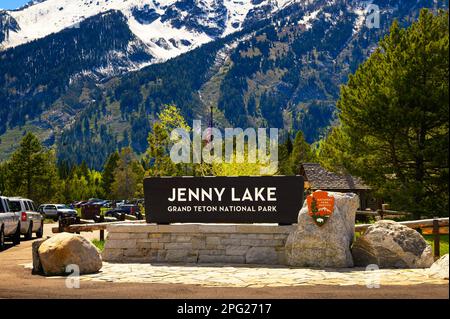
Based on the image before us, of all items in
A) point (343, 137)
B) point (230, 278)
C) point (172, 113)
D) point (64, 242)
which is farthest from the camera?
point (172, 113)

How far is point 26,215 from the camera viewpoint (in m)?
27.7

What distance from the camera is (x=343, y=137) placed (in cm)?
3838

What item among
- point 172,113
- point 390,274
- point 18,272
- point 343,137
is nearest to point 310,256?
point 390,274

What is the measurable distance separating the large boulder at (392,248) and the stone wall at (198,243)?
2.20 meters

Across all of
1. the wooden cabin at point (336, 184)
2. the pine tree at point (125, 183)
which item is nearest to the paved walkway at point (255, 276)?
the wooden cabin at point (336, 184)

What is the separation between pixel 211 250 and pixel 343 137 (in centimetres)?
2275

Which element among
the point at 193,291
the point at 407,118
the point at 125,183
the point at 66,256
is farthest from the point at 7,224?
the point at 125,183

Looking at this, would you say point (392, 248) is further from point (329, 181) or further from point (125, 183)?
point (125, 183)

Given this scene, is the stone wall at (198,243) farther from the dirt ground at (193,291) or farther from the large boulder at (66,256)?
the dirt ground at (193,291)

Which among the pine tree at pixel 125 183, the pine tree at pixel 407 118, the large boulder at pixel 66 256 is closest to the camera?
the large boulder at pixel 66 256

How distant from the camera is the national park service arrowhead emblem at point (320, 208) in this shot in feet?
52.4

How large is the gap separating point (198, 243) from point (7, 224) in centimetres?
1024

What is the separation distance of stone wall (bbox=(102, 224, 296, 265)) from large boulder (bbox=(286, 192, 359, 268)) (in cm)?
74

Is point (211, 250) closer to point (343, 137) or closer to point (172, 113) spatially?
point (343, 137)
